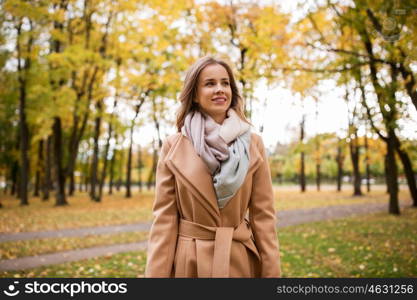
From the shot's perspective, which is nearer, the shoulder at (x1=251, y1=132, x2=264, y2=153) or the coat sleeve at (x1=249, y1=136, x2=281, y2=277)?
the coat sleeve at (x1=249, y1=136, x2=281, y2=277)

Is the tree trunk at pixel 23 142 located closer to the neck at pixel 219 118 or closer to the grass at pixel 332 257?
the grass at pixel 332 257

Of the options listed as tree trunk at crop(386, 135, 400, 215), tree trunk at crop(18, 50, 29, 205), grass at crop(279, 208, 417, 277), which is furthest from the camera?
tree trunk at crop(18, 50, 29, 205)

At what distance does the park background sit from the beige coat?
1.29 metres

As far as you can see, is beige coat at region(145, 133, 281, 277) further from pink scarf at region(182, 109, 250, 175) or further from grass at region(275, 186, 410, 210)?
grass at region(275, 186, 410, 210)

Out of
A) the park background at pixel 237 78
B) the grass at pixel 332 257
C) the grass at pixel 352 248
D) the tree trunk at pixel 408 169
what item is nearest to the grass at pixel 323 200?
the park background at pixel 237 78

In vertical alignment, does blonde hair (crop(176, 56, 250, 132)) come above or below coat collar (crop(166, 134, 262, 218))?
above

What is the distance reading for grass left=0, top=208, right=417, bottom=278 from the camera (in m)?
6.09

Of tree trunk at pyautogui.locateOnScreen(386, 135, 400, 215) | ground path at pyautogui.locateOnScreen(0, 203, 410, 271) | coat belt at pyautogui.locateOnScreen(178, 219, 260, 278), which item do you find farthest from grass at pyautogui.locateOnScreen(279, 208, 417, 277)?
coat belt at pyautogui.locateOnScreen(178, 219, 260, 278)

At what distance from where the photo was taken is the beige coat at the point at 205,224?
2113 millimetres

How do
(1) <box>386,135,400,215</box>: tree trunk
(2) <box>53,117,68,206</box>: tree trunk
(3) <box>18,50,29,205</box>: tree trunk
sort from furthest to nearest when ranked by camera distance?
(2) <box>53,117,68,206</box>: tree trunk
(3) <box>18,50,29,205</box>: tree trunk
(1) <box>386,135,400,215</box>: tree trunk

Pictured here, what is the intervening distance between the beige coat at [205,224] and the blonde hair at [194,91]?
222 mm

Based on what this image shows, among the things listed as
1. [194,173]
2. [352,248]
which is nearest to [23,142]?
[352,248]

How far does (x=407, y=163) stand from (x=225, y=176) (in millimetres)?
13966

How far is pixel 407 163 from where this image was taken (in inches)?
539
